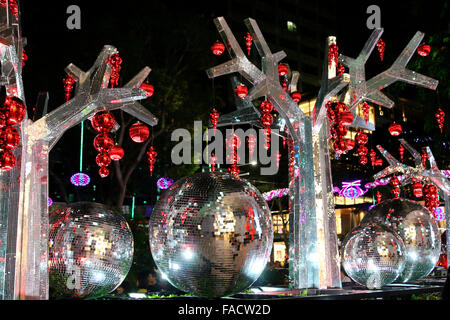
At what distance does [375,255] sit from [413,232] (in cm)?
149

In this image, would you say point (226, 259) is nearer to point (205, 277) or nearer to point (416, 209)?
point (205, 277)

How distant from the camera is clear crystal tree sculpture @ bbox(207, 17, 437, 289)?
276 inches

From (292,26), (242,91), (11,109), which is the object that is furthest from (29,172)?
(292,26)

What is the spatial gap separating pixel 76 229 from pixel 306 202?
139 inches

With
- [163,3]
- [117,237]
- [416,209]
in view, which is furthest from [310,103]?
[117,237]

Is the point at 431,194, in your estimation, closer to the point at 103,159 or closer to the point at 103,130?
the point at 103,159

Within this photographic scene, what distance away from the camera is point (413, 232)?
7.38m

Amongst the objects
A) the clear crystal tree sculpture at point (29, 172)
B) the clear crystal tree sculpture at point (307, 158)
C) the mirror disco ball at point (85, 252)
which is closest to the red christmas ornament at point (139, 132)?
the clear crystal tree sculpture at point (307, 158)

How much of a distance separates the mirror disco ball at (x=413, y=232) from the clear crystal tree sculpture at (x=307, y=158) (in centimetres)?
82

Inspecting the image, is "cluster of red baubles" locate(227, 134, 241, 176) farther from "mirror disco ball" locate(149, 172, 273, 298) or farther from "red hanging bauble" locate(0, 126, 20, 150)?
"red hanging bauble" locate(0, 126, 20, 150)

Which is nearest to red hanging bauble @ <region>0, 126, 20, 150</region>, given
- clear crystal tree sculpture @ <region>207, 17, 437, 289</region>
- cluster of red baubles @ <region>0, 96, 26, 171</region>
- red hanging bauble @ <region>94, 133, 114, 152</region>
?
cluster of red baubles @ <region>0, 96, 26, 171</region>

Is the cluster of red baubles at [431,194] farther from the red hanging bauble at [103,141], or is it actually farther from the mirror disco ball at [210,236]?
the red hanging bauble at [103,141]

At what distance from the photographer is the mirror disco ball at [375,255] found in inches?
246

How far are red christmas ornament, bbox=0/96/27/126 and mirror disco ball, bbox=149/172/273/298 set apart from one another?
155 centimetres
